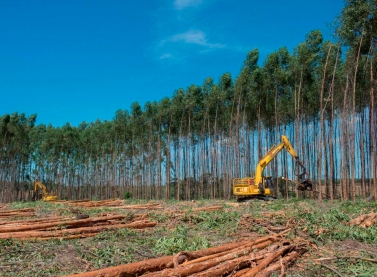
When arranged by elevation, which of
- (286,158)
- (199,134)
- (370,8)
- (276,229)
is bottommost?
(276,229)

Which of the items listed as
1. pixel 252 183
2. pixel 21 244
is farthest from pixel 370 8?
pixel 21 244

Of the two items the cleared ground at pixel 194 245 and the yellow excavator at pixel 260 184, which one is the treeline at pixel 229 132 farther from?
the cleared ground at pixel 194 245

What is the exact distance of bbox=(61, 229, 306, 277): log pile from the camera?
5.54 meters

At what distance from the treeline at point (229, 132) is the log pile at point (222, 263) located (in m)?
14.4

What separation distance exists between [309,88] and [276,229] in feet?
66.0

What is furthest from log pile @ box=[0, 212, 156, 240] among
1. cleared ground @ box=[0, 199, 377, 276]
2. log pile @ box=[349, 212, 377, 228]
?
log pile @ box=[349, 212, 377, 228]

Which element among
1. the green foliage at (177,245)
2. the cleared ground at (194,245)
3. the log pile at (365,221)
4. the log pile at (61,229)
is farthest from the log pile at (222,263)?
the log pile at (365,221)

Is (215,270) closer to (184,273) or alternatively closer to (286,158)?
(184,273)

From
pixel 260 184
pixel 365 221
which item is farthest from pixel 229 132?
pixel 365 221

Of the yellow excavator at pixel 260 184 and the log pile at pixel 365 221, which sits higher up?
the yellow excavator at pixel 260 184

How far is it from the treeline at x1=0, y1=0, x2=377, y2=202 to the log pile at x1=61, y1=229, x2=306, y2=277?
14.4 m

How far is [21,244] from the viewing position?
8.14m

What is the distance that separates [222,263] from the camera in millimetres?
6246

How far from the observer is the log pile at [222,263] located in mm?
5543
